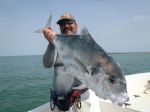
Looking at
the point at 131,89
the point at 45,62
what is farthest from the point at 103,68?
the point at 131,89

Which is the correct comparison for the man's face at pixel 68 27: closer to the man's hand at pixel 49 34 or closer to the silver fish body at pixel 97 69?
the man's hand at pixel 49 34

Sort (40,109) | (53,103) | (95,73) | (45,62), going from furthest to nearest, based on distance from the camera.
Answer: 1. (40,109)
2. (53,103)
3. (45,62)
4. (95,73)

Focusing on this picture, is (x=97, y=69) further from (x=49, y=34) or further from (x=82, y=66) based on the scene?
(x=49, y=34)

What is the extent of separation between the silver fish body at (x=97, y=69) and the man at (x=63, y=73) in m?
0.70

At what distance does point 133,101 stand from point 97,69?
3.38 meters

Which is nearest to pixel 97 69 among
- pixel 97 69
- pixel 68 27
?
pixel 97 69

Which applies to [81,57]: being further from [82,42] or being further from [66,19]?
[66,19]

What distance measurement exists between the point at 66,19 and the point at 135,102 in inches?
114

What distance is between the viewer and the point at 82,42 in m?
2.69

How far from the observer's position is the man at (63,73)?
3454 mm

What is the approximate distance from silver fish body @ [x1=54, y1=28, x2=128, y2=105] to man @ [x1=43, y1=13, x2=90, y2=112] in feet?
2.30

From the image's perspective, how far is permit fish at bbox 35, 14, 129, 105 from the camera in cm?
248

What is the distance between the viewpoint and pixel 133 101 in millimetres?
5543

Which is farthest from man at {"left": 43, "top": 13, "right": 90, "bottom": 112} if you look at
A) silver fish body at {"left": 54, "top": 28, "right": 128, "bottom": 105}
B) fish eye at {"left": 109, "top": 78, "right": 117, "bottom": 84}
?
fish eye at {"left": 109, "top": 78, "right": 117, "bottom": 84}
